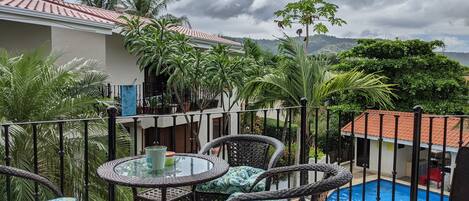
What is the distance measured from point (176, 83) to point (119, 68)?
147 inches

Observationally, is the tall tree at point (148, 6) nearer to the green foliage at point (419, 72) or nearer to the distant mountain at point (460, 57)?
the green foliage at point (419, 72)

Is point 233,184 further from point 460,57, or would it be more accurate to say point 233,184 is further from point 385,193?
point 460,57

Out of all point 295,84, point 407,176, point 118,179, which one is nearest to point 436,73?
point 407,176

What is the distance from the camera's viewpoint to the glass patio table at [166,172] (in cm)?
195

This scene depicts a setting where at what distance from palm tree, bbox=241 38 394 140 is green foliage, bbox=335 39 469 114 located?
11.1 m

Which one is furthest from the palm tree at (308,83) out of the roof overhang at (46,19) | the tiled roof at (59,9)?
the tiled roof at (59,9)

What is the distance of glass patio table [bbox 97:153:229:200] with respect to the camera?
1950 mm

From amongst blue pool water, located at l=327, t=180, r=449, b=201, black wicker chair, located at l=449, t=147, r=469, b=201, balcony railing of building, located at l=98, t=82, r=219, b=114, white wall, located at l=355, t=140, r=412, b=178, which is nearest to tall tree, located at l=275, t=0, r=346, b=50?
balcony railing of building, located at l=98, t=82, r=219, b=114

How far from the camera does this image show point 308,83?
5.12m

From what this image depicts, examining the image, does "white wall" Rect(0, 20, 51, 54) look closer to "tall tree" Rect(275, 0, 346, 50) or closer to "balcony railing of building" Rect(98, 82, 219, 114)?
"balcony railing of building" Rect(98, 82, 219, 114)

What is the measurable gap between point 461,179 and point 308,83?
345 cm

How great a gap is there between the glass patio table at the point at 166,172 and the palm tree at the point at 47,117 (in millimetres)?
1952

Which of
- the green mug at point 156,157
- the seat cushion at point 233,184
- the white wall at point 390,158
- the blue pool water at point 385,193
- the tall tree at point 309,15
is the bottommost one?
the blue pool water at point 385,193

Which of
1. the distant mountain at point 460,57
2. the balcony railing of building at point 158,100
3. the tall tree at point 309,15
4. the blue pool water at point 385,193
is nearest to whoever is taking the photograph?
the tall tree at point 309,15
